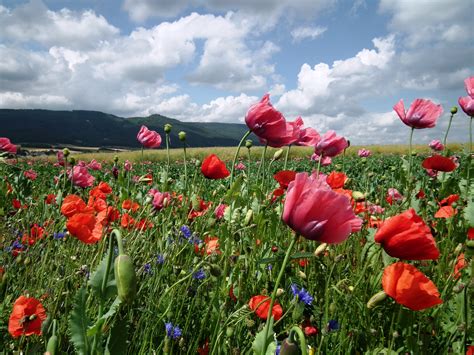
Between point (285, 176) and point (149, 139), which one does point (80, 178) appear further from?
point (285, 176)

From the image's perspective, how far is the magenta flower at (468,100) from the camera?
2.44 meters

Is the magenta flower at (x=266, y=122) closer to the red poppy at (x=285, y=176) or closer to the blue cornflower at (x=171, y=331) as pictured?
the red poppy at (x=285, y=176)

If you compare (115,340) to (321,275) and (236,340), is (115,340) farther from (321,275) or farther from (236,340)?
(321,275)

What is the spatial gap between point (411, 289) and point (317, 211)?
1.44 ft

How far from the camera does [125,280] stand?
738 mm

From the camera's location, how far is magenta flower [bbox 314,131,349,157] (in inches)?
80.4

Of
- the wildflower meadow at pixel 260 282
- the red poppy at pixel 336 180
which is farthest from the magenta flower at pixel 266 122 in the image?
the red poppy at pixel 336 180

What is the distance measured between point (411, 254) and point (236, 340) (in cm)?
65

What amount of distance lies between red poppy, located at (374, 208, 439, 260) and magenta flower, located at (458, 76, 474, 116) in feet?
5.77

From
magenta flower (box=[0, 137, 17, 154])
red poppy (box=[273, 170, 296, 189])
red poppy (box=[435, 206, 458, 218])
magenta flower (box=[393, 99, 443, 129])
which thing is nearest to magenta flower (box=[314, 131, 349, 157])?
red poppy (box=[273, 170, 296, 189])

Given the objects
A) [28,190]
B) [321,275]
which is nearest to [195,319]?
[321,275]

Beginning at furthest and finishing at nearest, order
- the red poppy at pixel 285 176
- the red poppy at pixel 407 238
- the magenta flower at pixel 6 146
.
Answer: the magenta flower at pixel 6 146
the red poppy at pixel 285 176
the red poppy at pixel 407 238

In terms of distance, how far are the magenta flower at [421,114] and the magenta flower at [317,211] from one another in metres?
1.61

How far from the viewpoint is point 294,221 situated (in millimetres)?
847
